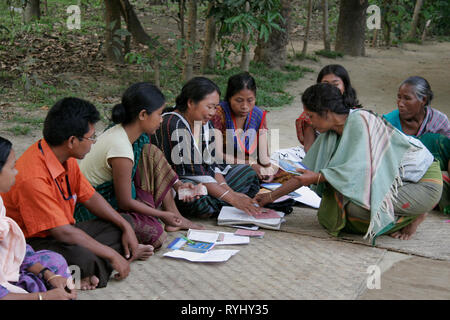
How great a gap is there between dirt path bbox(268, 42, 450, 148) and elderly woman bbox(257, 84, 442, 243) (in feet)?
6.94

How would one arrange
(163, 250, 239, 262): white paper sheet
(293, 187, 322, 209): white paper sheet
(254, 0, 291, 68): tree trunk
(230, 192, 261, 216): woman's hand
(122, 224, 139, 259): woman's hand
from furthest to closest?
(254, 0, 291, 68): tree trunk → (293, 187, 322, 209): white paper sheet → (230, 192, 261, 216): woman's hand → (163, 250, 239, 262): white paper sheet → (122, 224, 139, 259): woman's hand

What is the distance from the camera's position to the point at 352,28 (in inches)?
442

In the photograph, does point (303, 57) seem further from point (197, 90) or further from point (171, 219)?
point (171, 219)

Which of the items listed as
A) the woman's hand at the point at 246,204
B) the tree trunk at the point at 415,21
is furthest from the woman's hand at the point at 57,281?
the tree trunk at the point at 415,21

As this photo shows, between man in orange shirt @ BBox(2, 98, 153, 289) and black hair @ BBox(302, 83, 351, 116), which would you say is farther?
black hair @ BBox(302, 83, 351, 116)

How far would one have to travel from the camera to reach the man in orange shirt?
2.37 metres

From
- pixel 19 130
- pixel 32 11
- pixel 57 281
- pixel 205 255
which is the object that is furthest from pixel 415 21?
pixel 57 281

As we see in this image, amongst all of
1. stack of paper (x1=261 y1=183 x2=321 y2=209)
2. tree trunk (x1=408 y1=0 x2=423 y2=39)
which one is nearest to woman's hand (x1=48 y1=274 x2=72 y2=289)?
stack of paper (x1=261 y1=183 x2=321 y2=209)

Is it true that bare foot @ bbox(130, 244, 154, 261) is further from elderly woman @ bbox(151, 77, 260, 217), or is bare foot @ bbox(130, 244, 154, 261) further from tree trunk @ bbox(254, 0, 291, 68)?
A: tree trunk @ bbox(254, 0, 291, 68)

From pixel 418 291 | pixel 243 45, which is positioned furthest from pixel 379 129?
pixel 243 45

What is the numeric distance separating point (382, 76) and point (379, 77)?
0.13 meters

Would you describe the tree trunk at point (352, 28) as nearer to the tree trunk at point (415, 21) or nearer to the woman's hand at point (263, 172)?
the tree trunk at point (415, 21)

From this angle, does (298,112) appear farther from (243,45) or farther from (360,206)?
(360,206)

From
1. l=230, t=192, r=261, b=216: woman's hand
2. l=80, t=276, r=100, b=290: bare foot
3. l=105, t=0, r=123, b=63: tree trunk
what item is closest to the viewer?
l=80, t=276, r=100, b=290: bare foot
